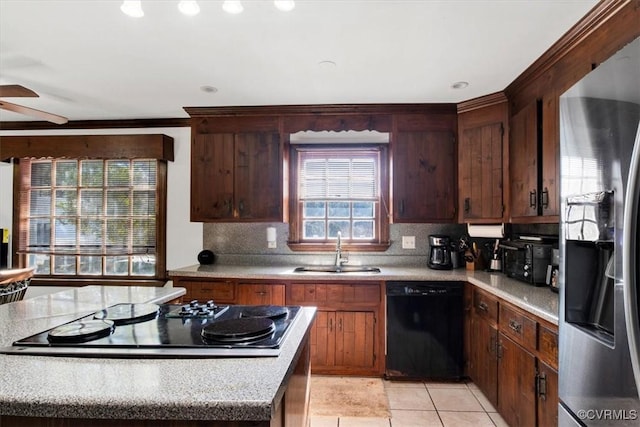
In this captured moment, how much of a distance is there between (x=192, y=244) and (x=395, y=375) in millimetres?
2292

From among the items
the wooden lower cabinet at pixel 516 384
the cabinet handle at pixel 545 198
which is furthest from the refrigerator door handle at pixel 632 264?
the cabinet handle at pixel 545 198

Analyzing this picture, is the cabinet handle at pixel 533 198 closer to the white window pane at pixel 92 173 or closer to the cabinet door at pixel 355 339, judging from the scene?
the cabinet door at pixel 355 339

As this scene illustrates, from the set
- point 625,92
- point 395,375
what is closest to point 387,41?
point 625,92

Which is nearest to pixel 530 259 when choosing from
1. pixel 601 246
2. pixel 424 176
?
pixel 424 176

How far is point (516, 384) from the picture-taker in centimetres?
199

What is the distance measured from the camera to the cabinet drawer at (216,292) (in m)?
2.93

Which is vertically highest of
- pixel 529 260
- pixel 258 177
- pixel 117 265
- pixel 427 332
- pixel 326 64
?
pixel 326 64

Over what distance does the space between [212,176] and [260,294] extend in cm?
119

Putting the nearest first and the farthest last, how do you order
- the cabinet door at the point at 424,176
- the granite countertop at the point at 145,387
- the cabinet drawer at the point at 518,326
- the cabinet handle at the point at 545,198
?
the granite countertop at the point at 145,387 → the cabinet drawer at the point at 518,326 → the cabinet handle at the point at 545,198 → the cabinet door at the point at 424,176

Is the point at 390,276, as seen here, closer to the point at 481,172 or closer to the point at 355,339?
the point at 355,339

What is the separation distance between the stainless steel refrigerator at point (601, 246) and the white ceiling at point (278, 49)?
89 centimetres

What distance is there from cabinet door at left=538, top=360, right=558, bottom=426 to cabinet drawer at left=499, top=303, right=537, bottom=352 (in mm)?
131

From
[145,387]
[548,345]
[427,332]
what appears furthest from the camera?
[427,332]

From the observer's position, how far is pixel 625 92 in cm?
95
